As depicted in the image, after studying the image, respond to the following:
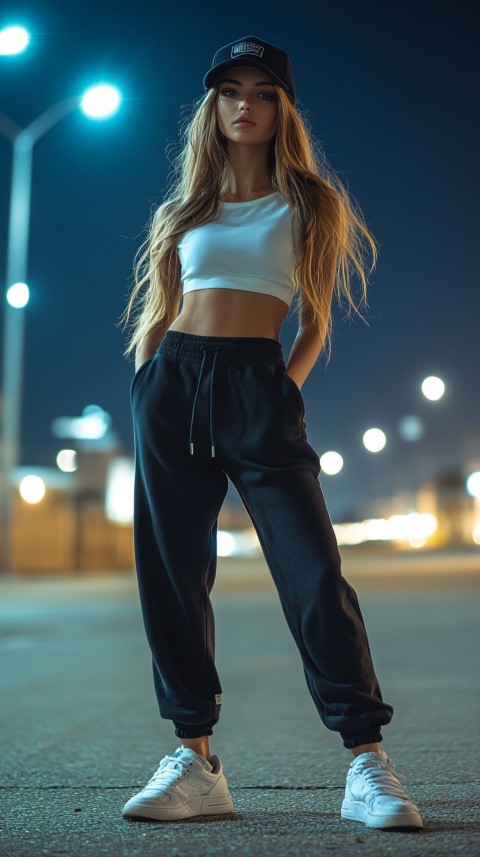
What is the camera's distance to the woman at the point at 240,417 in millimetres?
3184

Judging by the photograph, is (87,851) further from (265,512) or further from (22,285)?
(22,285)

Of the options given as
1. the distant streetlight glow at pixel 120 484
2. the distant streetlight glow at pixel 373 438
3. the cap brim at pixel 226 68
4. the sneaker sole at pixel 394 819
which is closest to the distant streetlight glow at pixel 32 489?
the distant streetlight glow at pixel 373 438

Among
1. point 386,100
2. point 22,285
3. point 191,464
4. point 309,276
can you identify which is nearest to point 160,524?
point 191,464

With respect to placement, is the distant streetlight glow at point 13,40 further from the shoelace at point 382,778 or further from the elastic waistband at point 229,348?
the shoelace at point 382,778

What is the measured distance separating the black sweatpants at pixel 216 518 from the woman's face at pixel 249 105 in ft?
2.10

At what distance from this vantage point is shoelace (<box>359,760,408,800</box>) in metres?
3.07

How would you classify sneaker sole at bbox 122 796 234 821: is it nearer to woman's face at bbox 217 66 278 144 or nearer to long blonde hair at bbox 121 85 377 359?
long blonde hair at bbox 121 85 377 359

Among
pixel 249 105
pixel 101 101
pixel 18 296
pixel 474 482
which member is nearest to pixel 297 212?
pixel 249 105

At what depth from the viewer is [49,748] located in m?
4.71

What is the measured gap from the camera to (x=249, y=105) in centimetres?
358

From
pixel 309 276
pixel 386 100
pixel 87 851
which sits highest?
pixel 386 100

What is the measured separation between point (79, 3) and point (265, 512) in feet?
64.4

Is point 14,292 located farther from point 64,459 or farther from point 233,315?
point 64,459

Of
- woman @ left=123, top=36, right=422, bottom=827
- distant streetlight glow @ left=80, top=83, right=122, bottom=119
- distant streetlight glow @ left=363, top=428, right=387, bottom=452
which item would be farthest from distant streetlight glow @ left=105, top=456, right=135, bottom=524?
woman @ left=123, top=36, right=422, bottom=827
